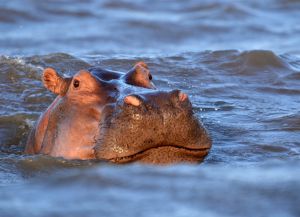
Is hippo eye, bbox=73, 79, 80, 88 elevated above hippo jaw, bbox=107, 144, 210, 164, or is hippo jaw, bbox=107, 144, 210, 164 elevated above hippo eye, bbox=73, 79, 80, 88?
hippo eye, bbox=73, 79, 80, 88

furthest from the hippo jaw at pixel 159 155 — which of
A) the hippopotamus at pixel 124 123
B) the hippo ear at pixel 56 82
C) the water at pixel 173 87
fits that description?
the hippo ear at pixel 56 82

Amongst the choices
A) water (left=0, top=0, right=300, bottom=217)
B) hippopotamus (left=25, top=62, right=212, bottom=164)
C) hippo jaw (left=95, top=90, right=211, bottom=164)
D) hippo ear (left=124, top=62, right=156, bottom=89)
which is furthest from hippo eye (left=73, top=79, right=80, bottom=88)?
hippo jaw (left=95, top=90, right=211, bottom=164)

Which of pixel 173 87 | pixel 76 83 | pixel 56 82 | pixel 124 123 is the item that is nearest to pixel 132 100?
pixel 124 123

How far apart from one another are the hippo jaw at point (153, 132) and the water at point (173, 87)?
138 millimetres

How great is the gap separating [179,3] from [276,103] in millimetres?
7535

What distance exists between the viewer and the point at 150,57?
37.0 feet

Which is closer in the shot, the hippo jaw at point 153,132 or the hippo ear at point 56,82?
the hippo jaw at point 153,132

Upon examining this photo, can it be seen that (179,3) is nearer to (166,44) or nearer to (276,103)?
(166,44)

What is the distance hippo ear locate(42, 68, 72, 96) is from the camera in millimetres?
6801

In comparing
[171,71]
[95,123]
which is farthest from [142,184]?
Answer: [171,71]

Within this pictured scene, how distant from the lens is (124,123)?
18.8 feet

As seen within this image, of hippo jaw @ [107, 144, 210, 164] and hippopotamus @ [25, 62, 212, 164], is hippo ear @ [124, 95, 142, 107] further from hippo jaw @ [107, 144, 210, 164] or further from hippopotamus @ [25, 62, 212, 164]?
hippo jaw @ [107, 144, 210, 164]

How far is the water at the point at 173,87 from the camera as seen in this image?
479 cm

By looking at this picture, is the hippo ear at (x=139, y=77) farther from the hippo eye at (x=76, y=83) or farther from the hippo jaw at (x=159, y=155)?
the hippo jaw at (x=159, y=155)
